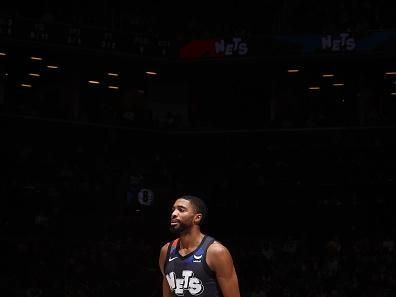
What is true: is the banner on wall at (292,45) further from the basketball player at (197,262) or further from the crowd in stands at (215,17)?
the basketball player at (197,262)

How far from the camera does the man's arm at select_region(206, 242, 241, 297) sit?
6.72 m

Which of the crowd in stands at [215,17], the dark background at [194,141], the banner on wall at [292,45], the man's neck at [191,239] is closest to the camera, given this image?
the man's neck at [191,239]

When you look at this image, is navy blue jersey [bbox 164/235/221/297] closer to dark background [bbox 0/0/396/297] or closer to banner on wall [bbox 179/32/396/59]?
dark background [bbox 0/0/396/297]

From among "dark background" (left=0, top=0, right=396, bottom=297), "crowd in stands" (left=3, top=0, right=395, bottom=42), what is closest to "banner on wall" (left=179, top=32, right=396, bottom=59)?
"dark background" (left=0, top=0, right=396, bottom=297)

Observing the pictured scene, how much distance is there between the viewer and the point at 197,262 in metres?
6.77

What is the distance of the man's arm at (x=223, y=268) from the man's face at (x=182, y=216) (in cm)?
33

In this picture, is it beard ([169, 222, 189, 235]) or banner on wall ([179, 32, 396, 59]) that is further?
banner on wall ([179, 32, 396, 59])

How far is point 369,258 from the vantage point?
855 inches

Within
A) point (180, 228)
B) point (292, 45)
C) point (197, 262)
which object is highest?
point (292, 45)

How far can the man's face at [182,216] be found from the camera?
6.74 m

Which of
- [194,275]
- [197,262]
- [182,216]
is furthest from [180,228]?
[194,275]

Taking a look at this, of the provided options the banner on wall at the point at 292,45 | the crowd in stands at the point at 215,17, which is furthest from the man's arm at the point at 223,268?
the crowd in stands at the point at 215,17

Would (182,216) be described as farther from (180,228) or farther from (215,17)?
(215,17)

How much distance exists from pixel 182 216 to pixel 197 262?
0.44 m
